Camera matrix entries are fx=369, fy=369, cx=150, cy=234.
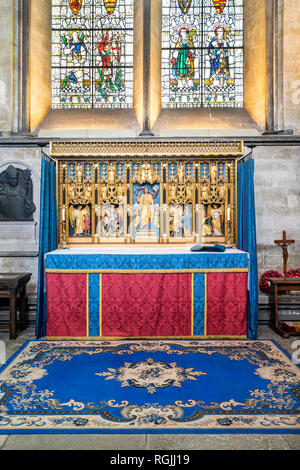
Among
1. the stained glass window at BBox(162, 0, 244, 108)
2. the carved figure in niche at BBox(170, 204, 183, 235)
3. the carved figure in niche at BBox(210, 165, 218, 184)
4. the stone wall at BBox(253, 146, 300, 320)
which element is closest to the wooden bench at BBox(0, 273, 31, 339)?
the carved figure in niche at BBox(170, 204, 183, 235)

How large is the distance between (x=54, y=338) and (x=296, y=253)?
425cm

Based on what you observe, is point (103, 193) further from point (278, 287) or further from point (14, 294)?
point (278, 287)

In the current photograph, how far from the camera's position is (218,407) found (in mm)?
3246

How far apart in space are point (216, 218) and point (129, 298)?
7.41ft

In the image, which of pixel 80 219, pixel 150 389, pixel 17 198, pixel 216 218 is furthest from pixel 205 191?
pixel 150 389

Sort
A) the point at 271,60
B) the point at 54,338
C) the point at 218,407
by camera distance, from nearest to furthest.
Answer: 1. the point at 218,407
2. the point at 54,338
3. the point at 271,60

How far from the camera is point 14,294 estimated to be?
5230mm

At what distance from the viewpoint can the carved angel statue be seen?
650 cm

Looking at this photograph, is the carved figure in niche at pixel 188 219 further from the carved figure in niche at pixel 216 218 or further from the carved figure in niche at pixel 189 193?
the carved figure in niche at pixel 216 218

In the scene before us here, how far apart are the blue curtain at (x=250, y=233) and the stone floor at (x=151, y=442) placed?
256 cm

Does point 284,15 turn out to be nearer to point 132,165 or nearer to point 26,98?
point 132,165

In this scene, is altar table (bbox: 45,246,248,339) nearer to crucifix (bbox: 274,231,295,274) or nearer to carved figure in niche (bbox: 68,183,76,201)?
crucifix (bbox: 274,231,295,274)

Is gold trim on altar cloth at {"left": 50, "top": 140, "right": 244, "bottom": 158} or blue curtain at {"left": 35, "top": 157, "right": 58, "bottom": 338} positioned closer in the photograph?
blue curtain at {"left": 35, "top": 157, "right": 58, "bottom": 338}

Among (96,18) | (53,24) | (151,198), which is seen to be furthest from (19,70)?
(151,198)
